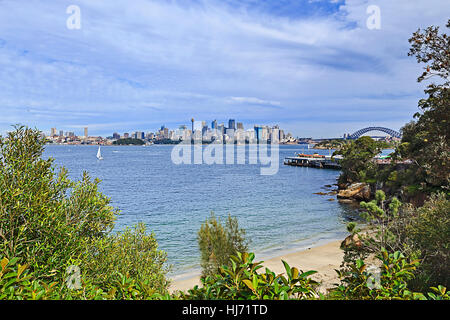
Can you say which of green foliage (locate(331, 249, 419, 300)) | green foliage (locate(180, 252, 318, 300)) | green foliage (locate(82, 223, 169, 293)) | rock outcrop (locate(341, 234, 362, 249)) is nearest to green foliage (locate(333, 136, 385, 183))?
rock outcrop (locate(341, 234, 362, 249))

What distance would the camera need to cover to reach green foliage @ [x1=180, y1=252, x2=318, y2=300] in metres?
2.77

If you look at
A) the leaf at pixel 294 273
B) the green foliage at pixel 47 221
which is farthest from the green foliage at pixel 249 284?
the green foliage at pixel 47 221

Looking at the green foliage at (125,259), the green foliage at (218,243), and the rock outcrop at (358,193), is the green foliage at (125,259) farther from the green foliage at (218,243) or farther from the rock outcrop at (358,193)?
the rock outcrop at (358,193)

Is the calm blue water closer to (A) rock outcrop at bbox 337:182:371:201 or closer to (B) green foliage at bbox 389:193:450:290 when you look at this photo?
(A) rock outcrop at bbox 337:182:371:201

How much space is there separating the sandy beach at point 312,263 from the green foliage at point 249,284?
52.1 ft

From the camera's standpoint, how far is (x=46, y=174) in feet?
24.8

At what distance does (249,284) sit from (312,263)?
20887 millimetres

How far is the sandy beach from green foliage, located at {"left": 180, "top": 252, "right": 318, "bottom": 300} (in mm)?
15891

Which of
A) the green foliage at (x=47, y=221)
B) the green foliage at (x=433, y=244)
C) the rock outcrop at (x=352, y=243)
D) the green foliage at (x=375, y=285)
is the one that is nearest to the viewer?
the green foliage at (x=375, y=285)

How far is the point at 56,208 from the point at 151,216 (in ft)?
107

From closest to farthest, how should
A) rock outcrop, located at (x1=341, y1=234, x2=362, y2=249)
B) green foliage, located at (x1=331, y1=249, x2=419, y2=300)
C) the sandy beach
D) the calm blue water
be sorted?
green foliage, located at (x1=331, y1=249, x2=419, y2=300) < rock outcrop, located at (x1=341, y1=234, x2=362, y2=249) < the sandy beach < the calm blue water

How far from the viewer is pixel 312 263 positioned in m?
21.8

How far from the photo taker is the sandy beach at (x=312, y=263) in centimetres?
1881
